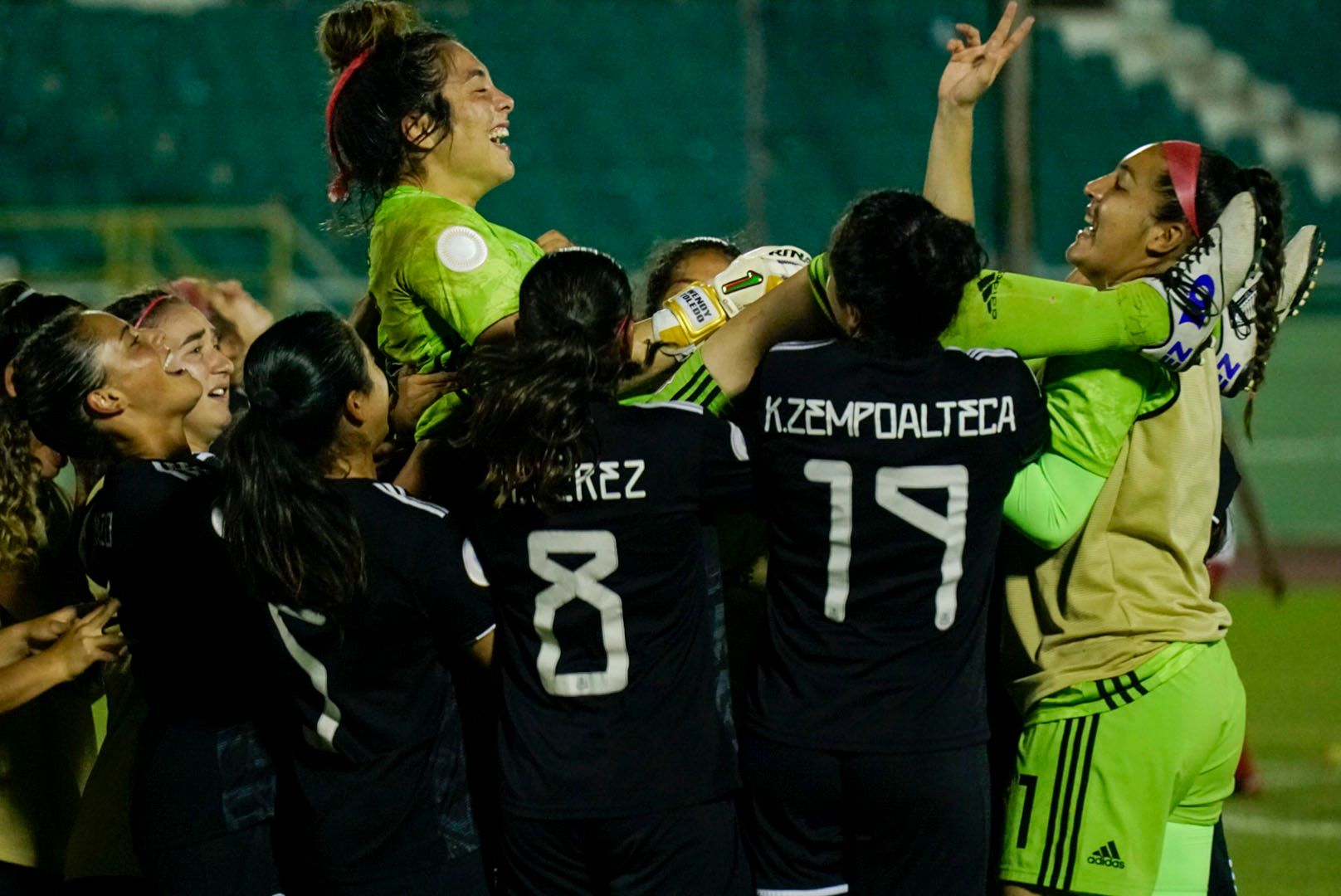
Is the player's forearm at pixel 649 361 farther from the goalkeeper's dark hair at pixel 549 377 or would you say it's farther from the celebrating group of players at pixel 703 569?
the goalkeeper's dark hair at pixel 549 377

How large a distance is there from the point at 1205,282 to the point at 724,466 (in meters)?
0.97

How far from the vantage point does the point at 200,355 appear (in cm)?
388

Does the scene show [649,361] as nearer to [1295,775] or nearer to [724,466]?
[724,466]

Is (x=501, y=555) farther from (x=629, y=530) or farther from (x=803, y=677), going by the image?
(x=803, y=677)

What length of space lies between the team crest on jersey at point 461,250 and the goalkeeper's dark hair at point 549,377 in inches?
11.2

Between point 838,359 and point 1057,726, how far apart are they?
89 centimetres

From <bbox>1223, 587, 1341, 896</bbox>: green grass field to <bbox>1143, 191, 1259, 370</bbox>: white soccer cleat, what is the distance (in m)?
3.36

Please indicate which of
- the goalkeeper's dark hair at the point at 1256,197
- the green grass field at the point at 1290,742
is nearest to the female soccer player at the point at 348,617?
the goalkeeper's dark hair at the point at 1256,197

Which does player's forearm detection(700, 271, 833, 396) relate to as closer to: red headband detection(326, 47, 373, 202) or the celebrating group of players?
the celebrating group of players

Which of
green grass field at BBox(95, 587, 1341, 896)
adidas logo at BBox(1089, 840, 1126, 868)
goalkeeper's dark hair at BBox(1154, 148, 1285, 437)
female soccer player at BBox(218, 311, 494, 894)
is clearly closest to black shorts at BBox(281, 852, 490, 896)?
female soccer player at BBox(218, 311, 494, 894)

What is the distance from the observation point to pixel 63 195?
58.1 feet

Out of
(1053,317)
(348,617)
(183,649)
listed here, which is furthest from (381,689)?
(1053,317)

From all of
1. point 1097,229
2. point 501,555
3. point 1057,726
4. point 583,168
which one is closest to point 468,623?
point 501,555

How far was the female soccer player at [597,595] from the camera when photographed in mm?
3127
